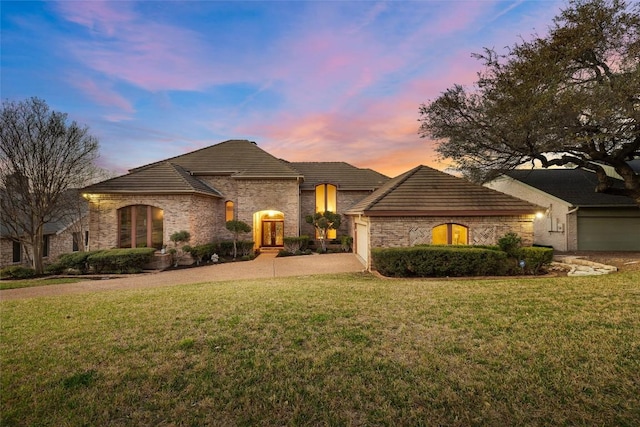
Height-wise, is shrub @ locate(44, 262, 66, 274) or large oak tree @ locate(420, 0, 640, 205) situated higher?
large oak tree @ locate(420, 0, 640, 205)

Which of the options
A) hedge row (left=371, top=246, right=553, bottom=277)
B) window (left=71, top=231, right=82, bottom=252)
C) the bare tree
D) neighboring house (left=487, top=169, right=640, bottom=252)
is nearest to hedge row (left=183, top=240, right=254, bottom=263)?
the bare tree

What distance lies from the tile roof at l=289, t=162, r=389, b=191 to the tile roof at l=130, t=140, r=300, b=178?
2477mm

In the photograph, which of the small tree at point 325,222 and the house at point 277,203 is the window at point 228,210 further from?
the small tree at point 325,222

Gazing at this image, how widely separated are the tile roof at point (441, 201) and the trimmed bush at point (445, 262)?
2002mm

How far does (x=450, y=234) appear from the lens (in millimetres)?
A: 11781

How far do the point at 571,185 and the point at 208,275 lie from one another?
23.4m

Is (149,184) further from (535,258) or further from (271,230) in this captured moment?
(535,258)

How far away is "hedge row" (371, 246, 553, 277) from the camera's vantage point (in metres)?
9.61

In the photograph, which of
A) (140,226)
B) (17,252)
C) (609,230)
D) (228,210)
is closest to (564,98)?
(609,230)

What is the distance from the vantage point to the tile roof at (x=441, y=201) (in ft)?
37.0

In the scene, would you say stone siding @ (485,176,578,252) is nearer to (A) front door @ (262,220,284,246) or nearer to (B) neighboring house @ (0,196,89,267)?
(A) front door @ (262,220,284,246)

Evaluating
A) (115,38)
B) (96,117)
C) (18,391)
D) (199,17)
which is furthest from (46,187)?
(18,391)

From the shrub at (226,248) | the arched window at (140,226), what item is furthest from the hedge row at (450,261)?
the arched window at (140,226)

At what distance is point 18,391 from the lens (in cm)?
306
